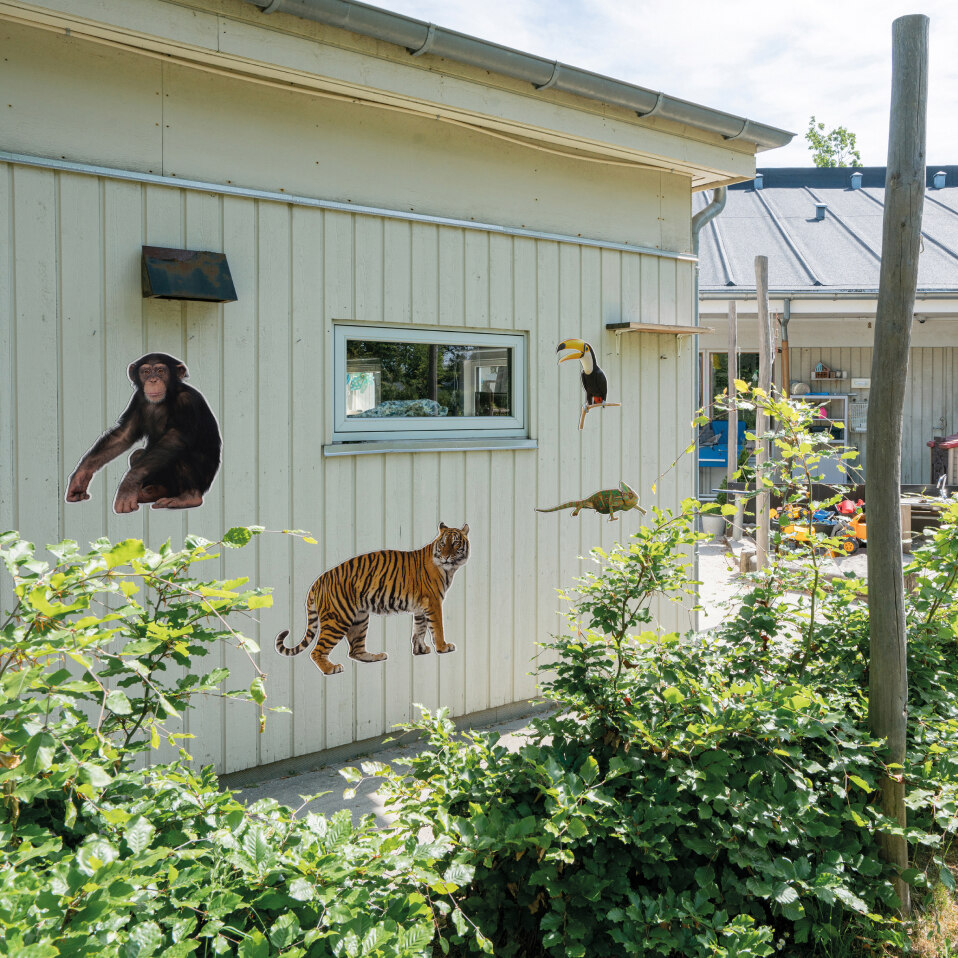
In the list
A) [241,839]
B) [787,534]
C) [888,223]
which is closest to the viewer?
Answer: [241,839]

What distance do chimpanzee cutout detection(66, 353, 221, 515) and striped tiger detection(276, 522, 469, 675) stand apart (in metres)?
0.83

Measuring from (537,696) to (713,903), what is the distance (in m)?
2.98

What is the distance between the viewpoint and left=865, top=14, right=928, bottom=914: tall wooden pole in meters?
2.75

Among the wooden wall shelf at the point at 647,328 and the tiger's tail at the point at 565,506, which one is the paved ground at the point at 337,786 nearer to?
the tiger's tail at the point at 565,506

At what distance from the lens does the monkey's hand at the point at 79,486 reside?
3789mm

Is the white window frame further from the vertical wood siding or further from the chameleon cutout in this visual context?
the chameleon cutout

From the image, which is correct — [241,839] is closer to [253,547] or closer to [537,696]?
[253,547]

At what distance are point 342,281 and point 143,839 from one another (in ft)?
10.8

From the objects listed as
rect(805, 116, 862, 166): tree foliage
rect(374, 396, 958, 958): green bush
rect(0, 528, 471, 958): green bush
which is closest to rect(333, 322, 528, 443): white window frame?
rect(374, 396, 958, 958): green bush

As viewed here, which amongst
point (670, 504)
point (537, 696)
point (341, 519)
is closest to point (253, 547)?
point (341, 519)

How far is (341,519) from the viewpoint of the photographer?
461 centimetres

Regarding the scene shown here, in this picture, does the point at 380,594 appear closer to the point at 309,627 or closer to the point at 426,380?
the point at 309,627

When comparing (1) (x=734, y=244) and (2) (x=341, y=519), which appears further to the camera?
(1) (x=734, y=244)

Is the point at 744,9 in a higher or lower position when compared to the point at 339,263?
higher
